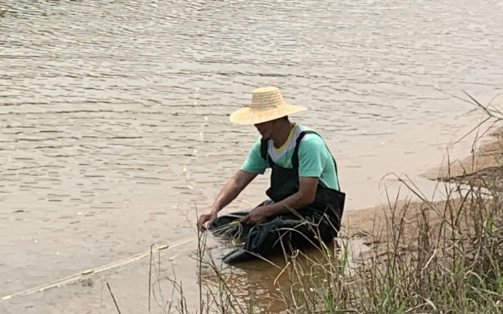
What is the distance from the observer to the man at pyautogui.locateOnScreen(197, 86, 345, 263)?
16.8ft

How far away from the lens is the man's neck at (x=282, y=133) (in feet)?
17.0

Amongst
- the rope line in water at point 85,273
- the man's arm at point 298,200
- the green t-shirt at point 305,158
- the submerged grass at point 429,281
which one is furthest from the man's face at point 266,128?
the submerged grass at point 429,281

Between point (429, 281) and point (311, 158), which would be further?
point (311, 158)

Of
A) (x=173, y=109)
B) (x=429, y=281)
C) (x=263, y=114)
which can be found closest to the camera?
(x=429, y=281)

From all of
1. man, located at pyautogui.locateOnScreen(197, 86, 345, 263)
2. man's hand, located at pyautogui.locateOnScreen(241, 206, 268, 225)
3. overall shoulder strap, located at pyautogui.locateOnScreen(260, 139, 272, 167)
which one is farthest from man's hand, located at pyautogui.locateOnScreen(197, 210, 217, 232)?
overall shoulder strap, located at pyautogui.locateOnScreen(260, 139, 272, 167)

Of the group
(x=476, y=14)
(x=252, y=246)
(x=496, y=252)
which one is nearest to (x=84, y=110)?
(x=252, y=246)

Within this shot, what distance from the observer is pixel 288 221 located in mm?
5172

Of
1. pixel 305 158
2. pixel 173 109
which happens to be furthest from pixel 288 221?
pixel 173 109

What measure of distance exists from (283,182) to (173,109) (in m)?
4.38

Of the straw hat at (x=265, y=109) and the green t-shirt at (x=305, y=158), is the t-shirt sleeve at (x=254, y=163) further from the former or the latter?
the straw hat at (x=265, y=109)

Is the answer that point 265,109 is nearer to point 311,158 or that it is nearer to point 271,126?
point 271,126

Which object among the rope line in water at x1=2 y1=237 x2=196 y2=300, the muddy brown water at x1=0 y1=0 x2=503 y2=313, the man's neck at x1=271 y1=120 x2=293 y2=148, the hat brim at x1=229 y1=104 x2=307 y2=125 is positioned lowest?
the rope line in water at x1=2 y1=237 x2=196 y2=300

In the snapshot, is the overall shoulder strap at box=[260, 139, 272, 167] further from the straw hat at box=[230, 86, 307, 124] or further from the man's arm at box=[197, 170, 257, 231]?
the straw hat at box=[230, 86, 307, 124]

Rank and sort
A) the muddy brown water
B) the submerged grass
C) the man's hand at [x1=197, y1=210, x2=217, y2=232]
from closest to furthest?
the submerged grass → the man's hand at [x1=197, y1=210, x2=217, y2=232] → the muddy brown water
